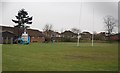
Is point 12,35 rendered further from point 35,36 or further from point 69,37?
point 69,37

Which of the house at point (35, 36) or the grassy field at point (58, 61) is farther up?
the house at point (35, 36)

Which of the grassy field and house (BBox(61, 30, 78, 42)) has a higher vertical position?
house (BBox(61, 30, 78, 42))

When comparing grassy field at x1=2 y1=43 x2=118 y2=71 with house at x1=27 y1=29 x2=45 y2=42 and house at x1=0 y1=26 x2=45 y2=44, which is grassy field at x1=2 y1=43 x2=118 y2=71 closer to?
house at x1=0 y1=26 x2=45 y2=44

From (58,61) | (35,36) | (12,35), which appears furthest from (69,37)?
(58,61)

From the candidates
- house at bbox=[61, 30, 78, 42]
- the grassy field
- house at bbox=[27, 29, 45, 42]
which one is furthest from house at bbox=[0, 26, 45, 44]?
the grassy field

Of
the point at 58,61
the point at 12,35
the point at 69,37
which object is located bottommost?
the point at 58,61

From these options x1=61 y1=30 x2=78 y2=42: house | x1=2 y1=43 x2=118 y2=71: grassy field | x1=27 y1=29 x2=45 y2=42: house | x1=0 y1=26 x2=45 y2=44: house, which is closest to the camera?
x1=2 y1=43 x2=118 y2=71: grassy field

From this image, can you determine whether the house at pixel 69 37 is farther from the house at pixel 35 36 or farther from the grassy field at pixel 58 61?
the grassy field at pixel 58 61

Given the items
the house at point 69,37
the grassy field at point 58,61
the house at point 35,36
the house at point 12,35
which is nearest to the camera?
the grassy field at point 58,61

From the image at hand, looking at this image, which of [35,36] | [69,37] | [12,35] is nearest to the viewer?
[12,35]

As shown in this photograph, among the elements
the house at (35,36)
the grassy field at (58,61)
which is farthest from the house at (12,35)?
the grassy field at (58,61)

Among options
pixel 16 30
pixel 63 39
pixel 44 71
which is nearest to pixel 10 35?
pixel 16 30

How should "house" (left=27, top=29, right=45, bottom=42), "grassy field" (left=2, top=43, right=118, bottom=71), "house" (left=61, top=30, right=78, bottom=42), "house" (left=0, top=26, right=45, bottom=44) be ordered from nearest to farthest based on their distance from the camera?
"grassy field" (left=2, top=43, right=118, bottom=71) → "house" (left=0, top=26, right=45, bottom=44) → "house" (left=61, top=30, right=78, bottom=42) → "house" (left=27, top=29, right=45, bottom=42)

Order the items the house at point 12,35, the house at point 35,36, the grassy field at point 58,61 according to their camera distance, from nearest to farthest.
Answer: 1. the grassy field at point 58,61
2. the house at point 12,35
3. the house at point 35,36
